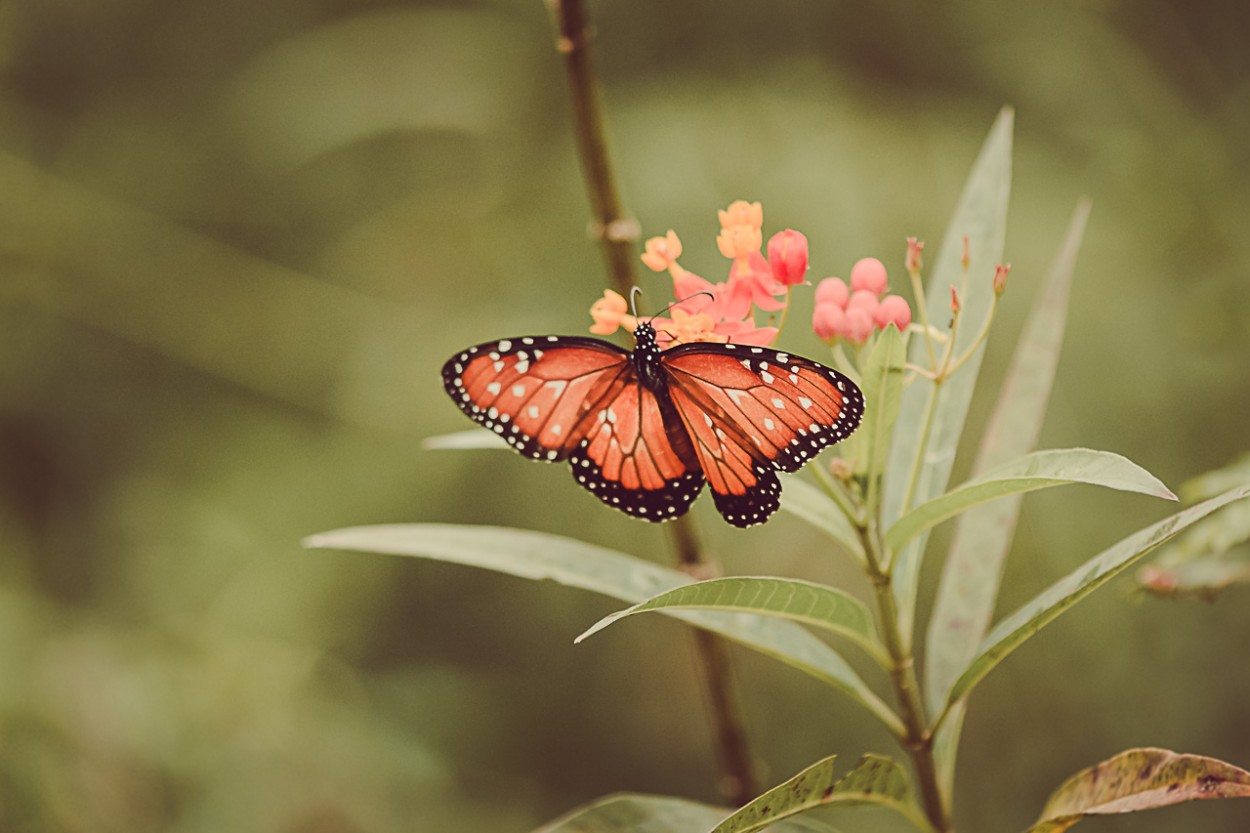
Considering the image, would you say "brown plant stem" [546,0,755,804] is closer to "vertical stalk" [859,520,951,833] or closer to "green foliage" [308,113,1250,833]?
"green foliage" [308,113,1250,833]

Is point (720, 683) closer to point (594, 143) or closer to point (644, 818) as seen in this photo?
point (644, 818)

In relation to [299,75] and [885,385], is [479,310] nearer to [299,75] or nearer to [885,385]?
[299,75]

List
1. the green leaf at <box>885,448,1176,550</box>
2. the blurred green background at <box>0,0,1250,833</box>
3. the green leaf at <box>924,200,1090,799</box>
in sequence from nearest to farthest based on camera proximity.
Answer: the green leaf at <box>885,448,1176,550</box> < the green leaf at <box>924,200,1090,799</box> < the blurred green background at <box>0,0,1250,833</box>

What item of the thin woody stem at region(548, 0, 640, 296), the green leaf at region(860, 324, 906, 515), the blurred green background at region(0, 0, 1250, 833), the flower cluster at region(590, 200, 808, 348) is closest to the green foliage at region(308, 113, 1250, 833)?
the green leaf at region(860, 324, 906, 515)

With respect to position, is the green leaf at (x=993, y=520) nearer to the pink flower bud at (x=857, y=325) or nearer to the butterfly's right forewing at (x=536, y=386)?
the pink flower bud at (x=857, y=325)

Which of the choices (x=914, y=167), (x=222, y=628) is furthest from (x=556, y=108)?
(x=222, y=628)

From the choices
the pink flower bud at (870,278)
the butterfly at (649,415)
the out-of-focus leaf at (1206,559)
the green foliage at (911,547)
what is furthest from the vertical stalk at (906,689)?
the out-of-focus leaf at (1206,559)
